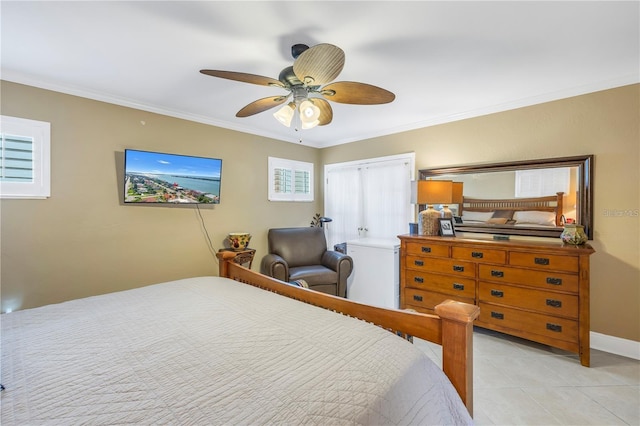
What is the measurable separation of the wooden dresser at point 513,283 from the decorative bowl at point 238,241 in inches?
78.7

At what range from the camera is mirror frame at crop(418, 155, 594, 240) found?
8.51 feet

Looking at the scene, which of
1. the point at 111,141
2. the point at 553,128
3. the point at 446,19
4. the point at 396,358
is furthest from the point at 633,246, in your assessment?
the point at 111,141

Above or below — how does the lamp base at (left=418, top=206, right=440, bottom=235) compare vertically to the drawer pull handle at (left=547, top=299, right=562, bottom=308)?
above

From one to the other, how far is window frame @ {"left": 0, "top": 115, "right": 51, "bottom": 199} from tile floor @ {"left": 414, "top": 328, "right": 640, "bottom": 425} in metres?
3.74

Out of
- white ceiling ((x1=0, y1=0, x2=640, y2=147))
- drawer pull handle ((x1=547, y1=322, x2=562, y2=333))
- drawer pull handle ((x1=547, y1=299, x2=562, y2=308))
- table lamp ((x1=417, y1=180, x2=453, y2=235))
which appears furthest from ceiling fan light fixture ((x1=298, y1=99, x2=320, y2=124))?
drawer pull handle ((x1=547, y1=322, x2=562, y2=333))

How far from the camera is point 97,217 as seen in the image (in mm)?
2746

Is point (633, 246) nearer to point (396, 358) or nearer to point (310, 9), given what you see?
point (396, 358)

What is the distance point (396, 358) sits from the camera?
3.51 ft

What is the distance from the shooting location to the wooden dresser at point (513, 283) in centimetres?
232

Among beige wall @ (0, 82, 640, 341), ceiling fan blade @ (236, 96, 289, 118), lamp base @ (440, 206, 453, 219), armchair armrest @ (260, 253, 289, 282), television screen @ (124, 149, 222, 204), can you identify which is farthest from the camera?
armchair armrest @ (260, 253, 289, 282)

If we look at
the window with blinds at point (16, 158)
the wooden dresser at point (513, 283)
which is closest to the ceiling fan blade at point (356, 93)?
the wooden dresser at point (513, 283)

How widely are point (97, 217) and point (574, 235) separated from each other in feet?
14.5

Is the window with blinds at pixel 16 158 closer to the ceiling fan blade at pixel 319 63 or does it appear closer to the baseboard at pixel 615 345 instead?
the ceiling fan blade at pixel 319 63

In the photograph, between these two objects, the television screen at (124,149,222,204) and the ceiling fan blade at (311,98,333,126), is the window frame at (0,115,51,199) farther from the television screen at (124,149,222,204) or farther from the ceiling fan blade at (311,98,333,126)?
the ceiling fan blade at (311,98,333,126)
